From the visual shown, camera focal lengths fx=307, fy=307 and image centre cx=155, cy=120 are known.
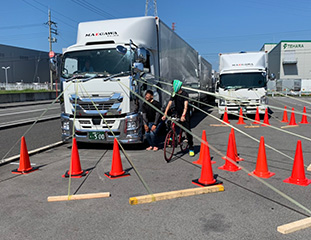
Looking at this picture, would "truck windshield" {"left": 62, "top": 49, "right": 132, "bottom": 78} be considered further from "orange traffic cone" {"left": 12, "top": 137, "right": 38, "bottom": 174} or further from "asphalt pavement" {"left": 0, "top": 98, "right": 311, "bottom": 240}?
"orange traffic cone" {"left": 12, "top": 137, "right": 38, "bottom": 174}

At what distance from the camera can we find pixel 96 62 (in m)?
8.21

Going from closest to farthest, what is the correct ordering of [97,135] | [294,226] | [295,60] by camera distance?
[294,226] → [97,135] → [295,60]

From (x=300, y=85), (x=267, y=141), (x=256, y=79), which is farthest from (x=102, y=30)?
(x=300, y=85)

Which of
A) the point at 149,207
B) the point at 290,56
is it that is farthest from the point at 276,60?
the point at 149,207

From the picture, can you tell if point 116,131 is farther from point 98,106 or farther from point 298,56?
point 298,56

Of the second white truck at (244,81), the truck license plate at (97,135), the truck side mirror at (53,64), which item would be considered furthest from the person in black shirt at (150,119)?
the second white truck at (244,81)

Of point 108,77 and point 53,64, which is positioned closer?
point 108,77

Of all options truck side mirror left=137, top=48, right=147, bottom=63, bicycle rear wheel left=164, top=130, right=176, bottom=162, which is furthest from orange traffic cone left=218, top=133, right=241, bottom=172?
truck side mirror left=137, top=48, right=147, bottom=63

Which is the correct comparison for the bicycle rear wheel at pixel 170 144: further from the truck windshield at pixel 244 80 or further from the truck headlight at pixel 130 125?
the truck windshield at pixel 244 80

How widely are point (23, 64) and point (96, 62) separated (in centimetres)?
8077

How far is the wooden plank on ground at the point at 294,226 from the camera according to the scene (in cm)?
369

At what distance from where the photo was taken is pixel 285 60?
237 ft

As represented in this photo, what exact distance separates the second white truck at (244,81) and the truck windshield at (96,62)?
8280 millimetres

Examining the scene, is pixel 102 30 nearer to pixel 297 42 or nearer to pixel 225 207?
pixel 225 207
